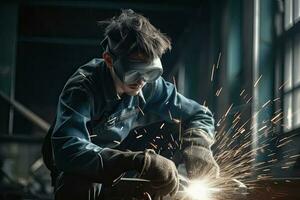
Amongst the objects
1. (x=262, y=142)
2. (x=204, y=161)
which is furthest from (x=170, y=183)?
(x=262, y=142)

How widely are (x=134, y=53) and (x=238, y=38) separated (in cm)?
357

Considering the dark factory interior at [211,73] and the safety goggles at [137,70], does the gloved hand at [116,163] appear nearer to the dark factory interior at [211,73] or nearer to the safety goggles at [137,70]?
the dark factory interior at [211,73]

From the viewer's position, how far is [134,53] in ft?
9.10

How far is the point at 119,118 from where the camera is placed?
303 cm

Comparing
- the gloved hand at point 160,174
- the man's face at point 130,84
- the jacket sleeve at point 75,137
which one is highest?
the man's face at point 130,84

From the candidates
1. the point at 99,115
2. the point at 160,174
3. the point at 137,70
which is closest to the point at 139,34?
the point at 137,70

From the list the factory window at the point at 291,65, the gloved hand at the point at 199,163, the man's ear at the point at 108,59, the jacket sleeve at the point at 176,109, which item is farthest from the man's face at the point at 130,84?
the factory window at the point at 291,65

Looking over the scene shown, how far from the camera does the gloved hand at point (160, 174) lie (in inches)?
95.7

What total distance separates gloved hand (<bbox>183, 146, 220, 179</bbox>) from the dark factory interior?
74 millimetres

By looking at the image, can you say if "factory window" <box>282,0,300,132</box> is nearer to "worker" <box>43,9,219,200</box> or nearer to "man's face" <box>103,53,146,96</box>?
"worker" <box>43,9,219,200</box>

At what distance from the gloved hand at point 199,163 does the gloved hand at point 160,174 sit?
332 millimetres

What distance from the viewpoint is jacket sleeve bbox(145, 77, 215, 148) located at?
3031mm

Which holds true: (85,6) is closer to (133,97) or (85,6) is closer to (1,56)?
(1,56)

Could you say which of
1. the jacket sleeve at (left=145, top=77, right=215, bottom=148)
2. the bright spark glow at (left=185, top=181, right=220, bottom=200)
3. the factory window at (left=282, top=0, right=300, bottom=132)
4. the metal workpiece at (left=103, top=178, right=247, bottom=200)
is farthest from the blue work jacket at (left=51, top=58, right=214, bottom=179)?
the factory window at (left=282, top=0, right=300, bottom=132)
